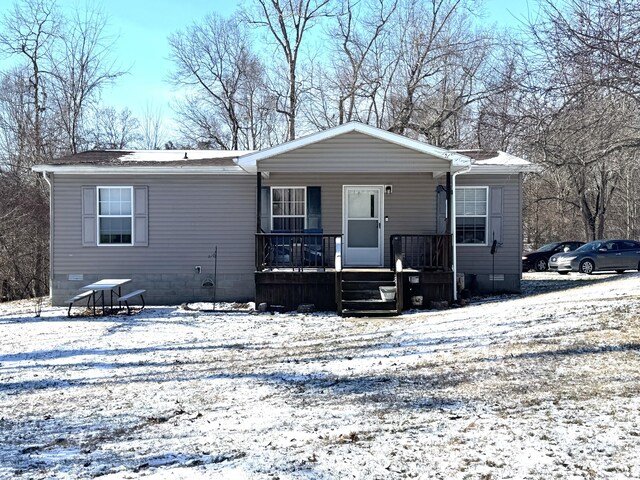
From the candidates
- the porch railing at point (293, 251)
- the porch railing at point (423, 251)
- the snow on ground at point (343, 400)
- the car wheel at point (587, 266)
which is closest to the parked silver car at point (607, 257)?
the car wheel at point (587, 266)

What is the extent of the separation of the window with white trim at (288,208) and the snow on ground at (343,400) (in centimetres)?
454

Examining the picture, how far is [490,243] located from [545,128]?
603 centimetres

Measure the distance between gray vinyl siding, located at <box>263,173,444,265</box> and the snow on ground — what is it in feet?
14.6

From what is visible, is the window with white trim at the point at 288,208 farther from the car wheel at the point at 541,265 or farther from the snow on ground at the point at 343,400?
the car wheel at the point at 541,265

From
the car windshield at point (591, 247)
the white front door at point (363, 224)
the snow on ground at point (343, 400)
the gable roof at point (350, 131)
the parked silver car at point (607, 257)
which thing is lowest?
the snow on ground at point (343, 400)

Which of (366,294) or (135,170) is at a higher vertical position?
(135,170)

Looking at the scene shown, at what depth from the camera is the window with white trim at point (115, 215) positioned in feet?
42.6

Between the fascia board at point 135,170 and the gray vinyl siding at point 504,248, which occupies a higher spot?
the fascia board at point 135,170

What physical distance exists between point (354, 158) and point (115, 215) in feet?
19.4

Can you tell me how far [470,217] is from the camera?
44.0 feet

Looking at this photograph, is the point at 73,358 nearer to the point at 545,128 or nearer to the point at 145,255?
the point at 145,255

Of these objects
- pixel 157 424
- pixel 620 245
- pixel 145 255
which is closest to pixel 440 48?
pixel 620 245

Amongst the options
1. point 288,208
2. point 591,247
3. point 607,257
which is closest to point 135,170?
point 288,208

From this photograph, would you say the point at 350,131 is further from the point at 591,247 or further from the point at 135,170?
the point at 591,247
